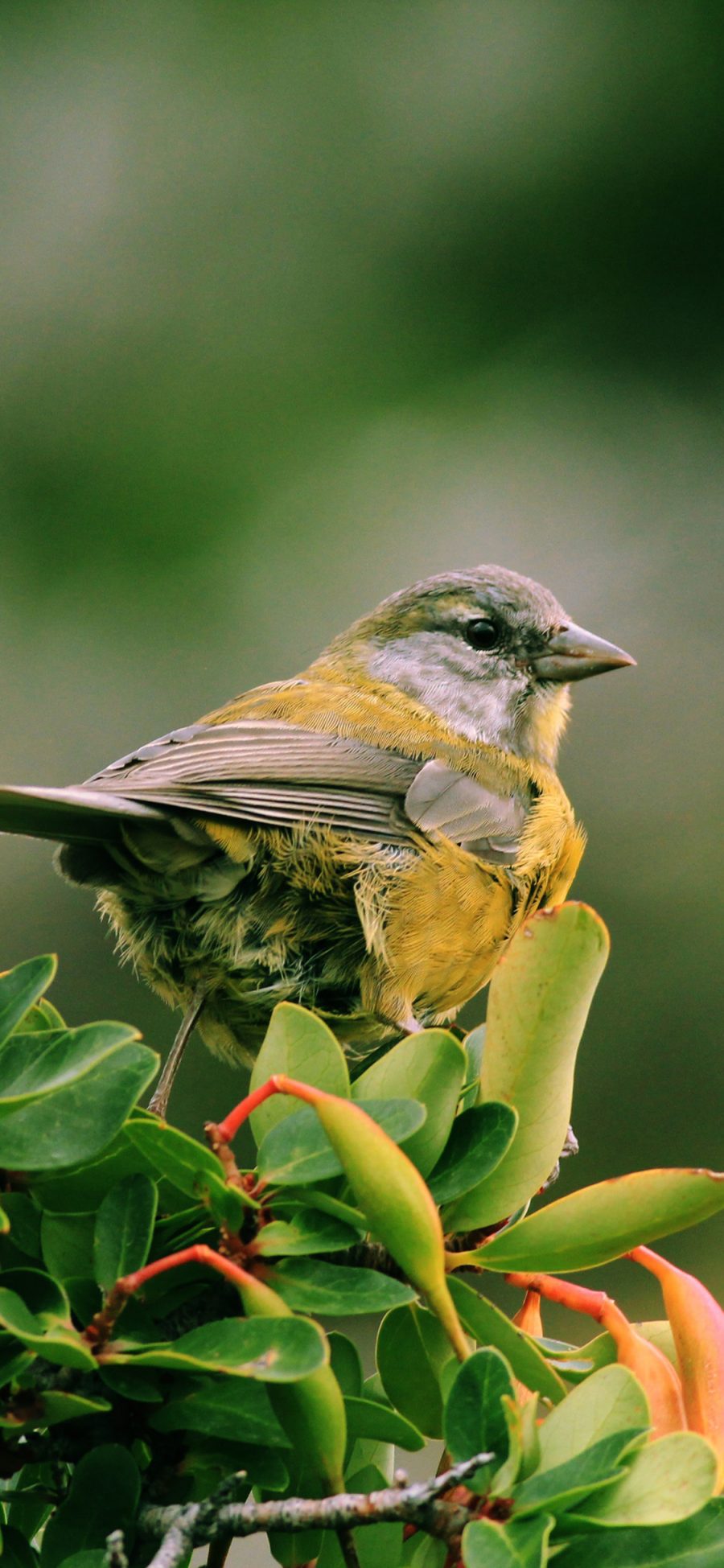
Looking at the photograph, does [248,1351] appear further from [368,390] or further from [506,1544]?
[368,390]

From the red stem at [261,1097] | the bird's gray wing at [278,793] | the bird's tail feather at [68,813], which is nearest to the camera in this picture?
the red stem at [261,1097]

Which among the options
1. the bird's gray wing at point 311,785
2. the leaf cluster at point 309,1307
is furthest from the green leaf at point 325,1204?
the bird's gray wing at point 311,785

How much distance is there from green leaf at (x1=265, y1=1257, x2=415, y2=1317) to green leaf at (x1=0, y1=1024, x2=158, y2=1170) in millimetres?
173

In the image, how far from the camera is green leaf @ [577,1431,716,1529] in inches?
34.5

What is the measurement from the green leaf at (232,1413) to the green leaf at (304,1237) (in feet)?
0.29

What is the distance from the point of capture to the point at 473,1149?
42.4 inches

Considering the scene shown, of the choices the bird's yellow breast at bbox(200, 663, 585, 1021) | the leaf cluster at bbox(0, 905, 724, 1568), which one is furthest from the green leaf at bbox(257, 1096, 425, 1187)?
the bird's yellow breast at bbox(200, 663, 585, 1021)

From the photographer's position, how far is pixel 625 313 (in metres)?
5.14

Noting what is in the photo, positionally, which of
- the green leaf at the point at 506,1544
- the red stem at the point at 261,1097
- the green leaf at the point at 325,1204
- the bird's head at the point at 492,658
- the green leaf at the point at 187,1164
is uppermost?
the bird's head at the point at 492,658

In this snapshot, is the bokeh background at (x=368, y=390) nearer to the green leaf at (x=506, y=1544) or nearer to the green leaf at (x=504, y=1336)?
the green leaf at (x=504, y=1336)

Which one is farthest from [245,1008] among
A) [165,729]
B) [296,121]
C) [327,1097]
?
[296,121]

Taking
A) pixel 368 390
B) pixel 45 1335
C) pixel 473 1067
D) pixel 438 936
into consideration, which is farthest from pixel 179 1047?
pixel 368 390

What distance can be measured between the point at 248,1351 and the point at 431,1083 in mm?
268

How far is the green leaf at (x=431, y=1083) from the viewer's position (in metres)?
1.07
